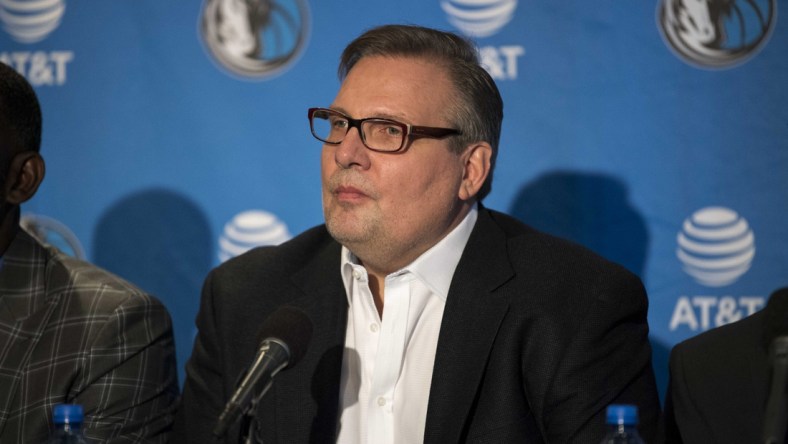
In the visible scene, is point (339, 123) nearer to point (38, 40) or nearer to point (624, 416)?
point (624, 416)

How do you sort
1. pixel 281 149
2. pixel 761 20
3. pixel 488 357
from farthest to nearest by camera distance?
pixel 281 149, pixel 761 20, pixel 488 357

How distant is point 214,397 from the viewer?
2791 mm

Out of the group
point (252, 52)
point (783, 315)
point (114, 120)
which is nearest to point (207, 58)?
point (252, 52)

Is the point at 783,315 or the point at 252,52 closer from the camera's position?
the point at 783,315

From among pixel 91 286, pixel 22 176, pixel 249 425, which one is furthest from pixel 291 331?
pixel 22 176

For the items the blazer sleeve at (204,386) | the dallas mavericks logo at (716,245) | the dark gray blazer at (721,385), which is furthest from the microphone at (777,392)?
the dallas mavericks logo at (716,245)

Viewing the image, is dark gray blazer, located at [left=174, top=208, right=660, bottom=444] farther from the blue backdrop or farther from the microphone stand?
the microphone stand

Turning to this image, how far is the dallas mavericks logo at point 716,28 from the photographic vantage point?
10.7 ft

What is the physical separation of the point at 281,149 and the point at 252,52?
14.1 inches

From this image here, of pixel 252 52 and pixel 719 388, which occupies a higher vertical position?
pixel 252 52

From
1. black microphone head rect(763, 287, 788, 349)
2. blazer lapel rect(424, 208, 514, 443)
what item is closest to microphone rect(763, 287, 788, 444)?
black microphone head rect(763, 287, 788, 349)

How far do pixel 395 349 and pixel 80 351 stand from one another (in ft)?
2.74

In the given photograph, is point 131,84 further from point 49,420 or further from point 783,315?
point 783,315

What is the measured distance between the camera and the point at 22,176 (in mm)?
2906
